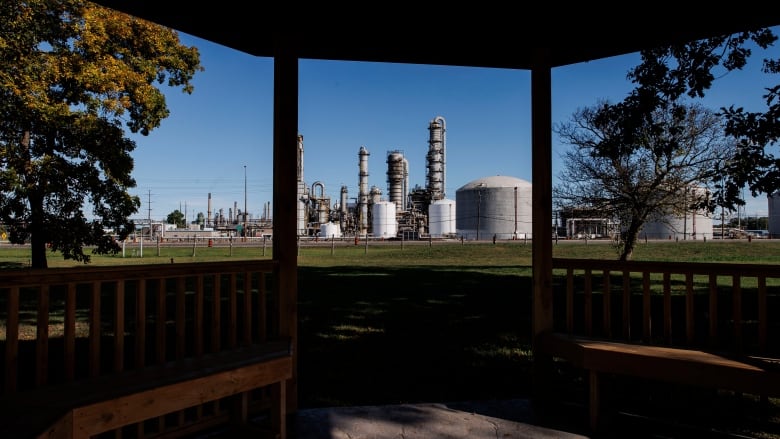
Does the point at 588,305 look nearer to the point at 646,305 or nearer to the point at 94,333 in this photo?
the point at 646,305

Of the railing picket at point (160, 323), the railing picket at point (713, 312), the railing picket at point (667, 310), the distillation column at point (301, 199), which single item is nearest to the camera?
the railing picket at point (160, 323)

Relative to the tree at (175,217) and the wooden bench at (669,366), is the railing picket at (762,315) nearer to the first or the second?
the wooden bench at (669,366)

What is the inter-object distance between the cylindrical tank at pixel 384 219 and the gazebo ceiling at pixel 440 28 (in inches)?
1830

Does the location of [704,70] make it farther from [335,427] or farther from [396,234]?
[396,234]

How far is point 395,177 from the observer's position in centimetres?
5519

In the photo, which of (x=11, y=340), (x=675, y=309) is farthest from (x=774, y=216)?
(x=11, y=340)

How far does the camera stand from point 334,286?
12.6 meters

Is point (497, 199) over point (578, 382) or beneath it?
over

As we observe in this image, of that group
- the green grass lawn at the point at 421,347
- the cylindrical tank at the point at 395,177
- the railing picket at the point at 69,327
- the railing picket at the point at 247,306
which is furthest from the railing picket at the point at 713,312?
the cylindrical tank at the point at 395,177

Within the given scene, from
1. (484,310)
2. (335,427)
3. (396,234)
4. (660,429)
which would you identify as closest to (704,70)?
(484,310)

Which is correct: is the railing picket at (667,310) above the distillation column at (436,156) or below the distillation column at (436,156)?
below

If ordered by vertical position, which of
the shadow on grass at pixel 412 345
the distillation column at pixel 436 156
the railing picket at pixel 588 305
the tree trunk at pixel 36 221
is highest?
the distillation column at pixel 436 156

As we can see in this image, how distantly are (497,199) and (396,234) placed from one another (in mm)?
11900

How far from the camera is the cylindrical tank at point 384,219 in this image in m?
50.9
